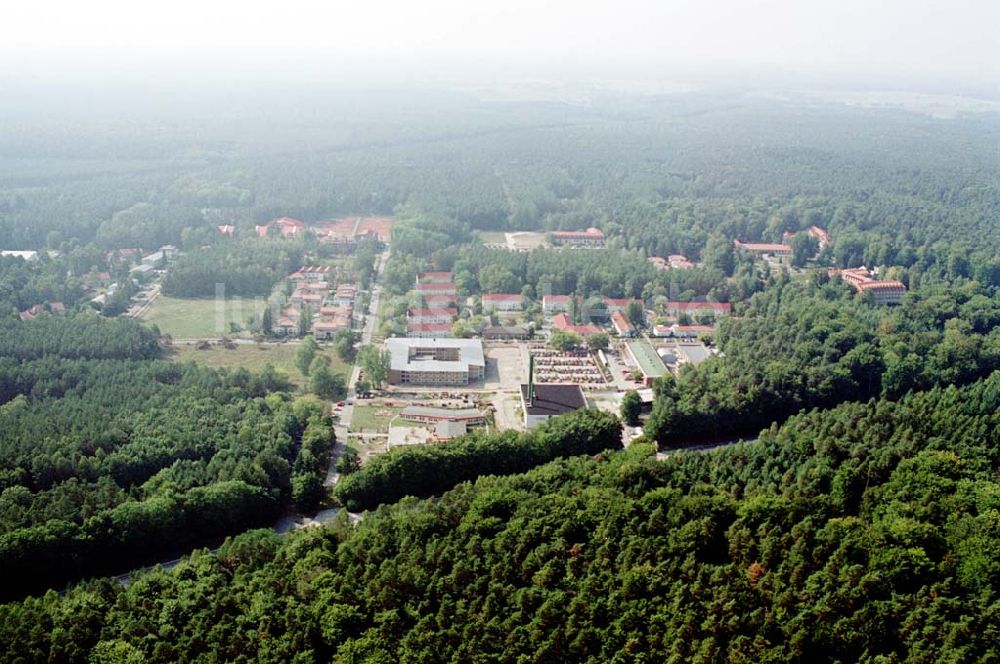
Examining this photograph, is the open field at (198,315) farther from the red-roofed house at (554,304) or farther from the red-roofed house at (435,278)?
the red-roofed house at (554,304)

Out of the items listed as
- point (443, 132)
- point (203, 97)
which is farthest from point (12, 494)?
point (203, 97)

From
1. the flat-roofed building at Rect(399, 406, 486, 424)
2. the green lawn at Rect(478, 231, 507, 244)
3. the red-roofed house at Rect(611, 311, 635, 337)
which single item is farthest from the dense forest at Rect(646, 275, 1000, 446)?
the green lawn at Rect(478, 231, 507, 244)

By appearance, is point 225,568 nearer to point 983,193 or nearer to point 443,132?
point 983,193

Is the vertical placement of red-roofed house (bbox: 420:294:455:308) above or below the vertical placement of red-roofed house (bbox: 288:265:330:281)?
below

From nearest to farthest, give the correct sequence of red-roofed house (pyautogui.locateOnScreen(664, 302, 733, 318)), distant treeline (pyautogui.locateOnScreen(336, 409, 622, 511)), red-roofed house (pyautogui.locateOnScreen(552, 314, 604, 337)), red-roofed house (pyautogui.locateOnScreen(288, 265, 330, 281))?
1. distant treeline (pyautogui.locateOnScreen(336, 409, 622, 511))
2. red-roofed house (pyautogui.locateOnScreen(552, 314, 604, 337))
3. red-roofed house (pyautogui.locateOnScreen(664, 302, 733, 318))
4. red-roofed house (pyautogui.locateOnScreen(288, 265, 330, 281))

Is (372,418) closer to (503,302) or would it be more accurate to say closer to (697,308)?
(503,302)

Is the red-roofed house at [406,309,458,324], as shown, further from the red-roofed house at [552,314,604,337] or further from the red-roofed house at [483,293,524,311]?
the red-roofed house at [552,314,604,337]

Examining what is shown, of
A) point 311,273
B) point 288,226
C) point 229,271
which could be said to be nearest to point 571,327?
point 311,273

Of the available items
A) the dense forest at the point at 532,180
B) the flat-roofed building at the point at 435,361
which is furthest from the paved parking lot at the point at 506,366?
the dense forest at the point at 532,180
